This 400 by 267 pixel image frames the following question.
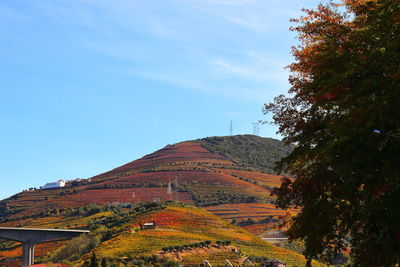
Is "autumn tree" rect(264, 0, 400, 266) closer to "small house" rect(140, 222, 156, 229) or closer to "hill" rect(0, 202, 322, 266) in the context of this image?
"hill" rect(0, 202, 322, 266)

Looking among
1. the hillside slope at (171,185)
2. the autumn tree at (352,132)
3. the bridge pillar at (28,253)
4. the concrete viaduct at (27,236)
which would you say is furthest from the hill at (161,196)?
the autumn tree at (352,132)

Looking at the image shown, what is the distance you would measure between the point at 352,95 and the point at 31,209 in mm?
122087

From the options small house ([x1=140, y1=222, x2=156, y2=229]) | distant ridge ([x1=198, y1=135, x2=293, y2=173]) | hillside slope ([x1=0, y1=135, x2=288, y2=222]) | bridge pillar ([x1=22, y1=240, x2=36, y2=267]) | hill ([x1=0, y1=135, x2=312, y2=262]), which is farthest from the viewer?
distant ridge ([x1=198, y1=135, x2=293, y2=173])

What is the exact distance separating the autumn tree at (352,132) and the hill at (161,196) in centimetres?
4424

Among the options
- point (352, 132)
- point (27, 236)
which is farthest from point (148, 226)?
point (352, 132)

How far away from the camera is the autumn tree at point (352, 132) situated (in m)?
15.6

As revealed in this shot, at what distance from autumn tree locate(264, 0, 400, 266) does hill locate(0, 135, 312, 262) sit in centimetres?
4424

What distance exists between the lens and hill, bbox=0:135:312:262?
86.4 metres

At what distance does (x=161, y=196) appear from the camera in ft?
394

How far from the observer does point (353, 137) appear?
1594cm

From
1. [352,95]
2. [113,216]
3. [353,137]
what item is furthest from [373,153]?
[113,216]

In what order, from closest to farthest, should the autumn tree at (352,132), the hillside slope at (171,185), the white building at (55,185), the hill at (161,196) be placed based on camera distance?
the autumn tree at (352,132), the hill at (161,196), the hillside slope at (171,185), the white building at (55,185)

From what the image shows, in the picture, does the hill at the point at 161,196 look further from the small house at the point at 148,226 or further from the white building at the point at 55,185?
the white building at the point at 55,185

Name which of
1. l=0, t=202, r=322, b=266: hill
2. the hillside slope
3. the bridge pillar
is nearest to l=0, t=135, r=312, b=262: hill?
the hillside slope
